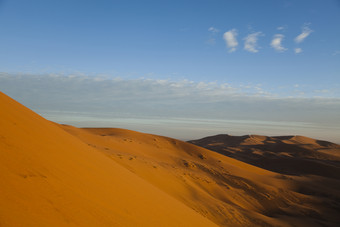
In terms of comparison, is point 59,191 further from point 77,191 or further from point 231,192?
point 231,192

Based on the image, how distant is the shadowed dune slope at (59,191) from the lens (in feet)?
7.78

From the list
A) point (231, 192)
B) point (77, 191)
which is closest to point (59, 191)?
point (77, 191)

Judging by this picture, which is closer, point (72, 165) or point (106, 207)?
point (106, 207)

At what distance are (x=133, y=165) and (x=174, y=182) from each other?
6.26 ft

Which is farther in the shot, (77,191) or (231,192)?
(231,192)


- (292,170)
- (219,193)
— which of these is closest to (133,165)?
(219,193)

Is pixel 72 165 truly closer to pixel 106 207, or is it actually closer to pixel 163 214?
pixel 106 207

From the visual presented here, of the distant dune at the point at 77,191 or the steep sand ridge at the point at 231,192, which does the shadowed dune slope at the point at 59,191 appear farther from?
the steep sand ridge at the point at 231,192

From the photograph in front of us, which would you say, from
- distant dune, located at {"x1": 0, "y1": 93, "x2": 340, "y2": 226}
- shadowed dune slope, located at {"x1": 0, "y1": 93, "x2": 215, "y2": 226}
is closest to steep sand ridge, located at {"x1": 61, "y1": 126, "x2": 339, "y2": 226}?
distant dune, located at {"x1": 0, "y1": 93, "x2": 340, "y2": 226}

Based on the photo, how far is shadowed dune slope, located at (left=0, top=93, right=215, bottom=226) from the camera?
7.78ft

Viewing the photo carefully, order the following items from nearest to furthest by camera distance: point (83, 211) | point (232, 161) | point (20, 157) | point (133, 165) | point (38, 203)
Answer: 1. point (38, 203)
2. point (83, 211)
3. point (20, 157)
4. point (133, 165)
5. point (232, 161)

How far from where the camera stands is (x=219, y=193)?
10906mm

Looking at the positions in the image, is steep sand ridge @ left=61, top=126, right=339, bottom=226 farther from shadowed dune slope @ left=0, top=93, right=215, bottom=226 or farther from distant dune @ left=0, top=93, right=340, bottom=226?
shadowed dune slope @ left=0, top=93, right=215, bottom=226

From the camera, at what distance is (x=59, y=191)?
2.92 m
